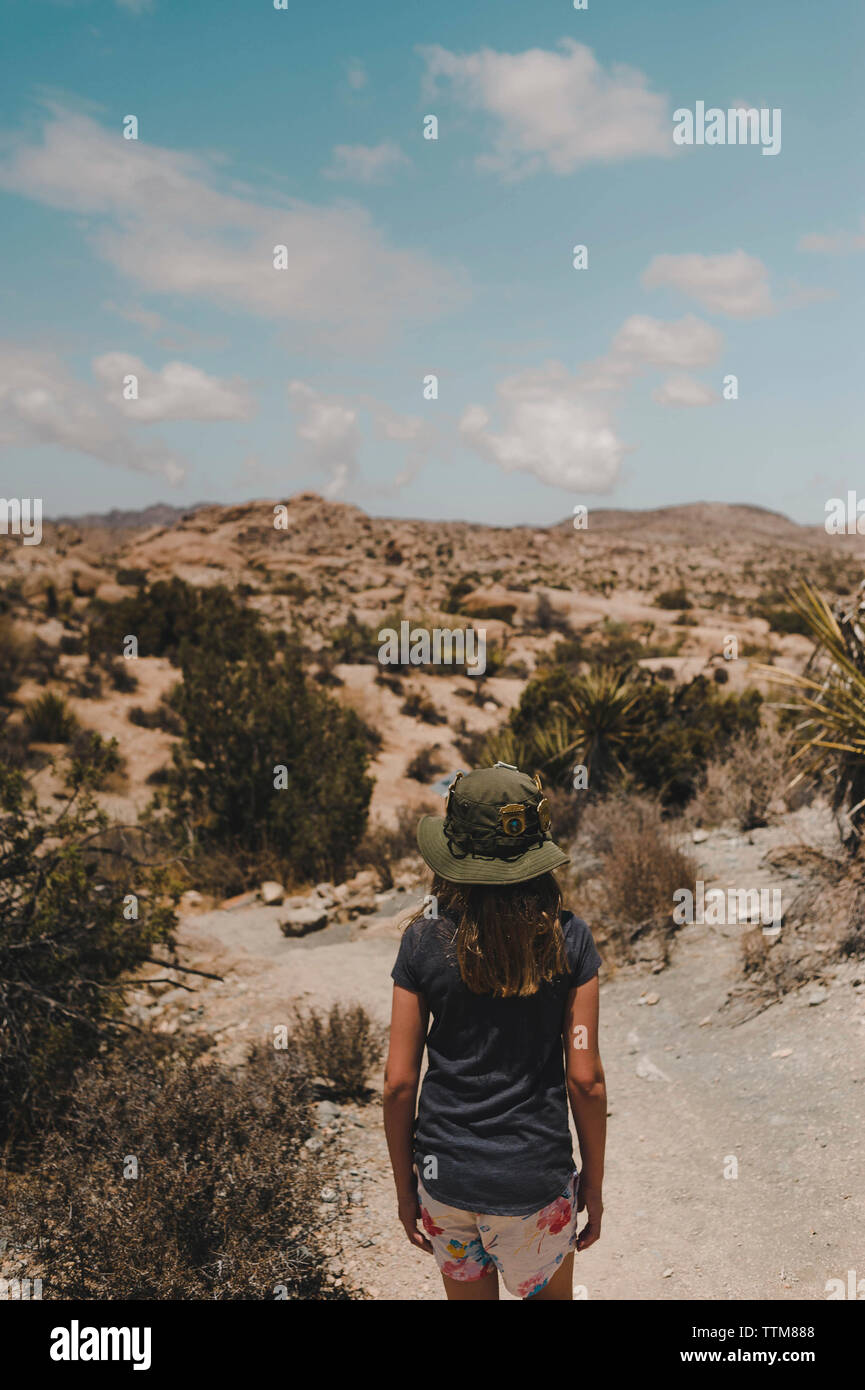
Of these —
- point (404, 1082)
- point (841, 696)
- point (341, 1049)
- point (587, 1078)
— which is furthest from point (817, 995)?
point (404, 1082)

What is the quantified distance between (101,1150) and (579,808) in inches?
236

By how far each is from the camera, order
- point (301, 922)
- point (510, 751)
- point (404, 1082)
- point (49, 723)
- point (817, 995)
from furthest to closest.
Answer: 1. point (49, 723)
2. point (510, 751)
3. point (301, 922)
4. point (817, 995)
5. point (404, 1082)

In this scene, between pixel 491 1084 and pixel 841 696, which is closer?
pixel 491 1084

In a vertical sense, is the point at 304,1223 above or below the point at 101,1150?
below

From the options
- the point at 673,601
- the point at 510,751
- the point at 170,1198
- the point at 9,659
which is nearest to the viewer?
the point at 170,1198

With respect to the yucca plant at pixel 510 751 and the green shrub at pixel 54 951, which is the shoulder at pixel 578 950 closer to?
the green shrub at pixel 54 951

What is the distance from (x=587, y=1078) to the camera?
6.68 feet

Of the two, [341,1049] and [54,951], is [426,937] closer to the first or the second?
[54,951]

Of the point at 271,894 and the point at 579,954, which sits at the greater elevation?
the point at 579,954

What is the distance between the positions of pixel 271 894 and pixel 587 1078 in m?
7.01

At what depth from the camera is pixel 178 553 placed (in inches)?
1577

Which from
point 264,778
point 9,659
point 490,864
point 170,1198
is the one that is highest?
point 9,659
